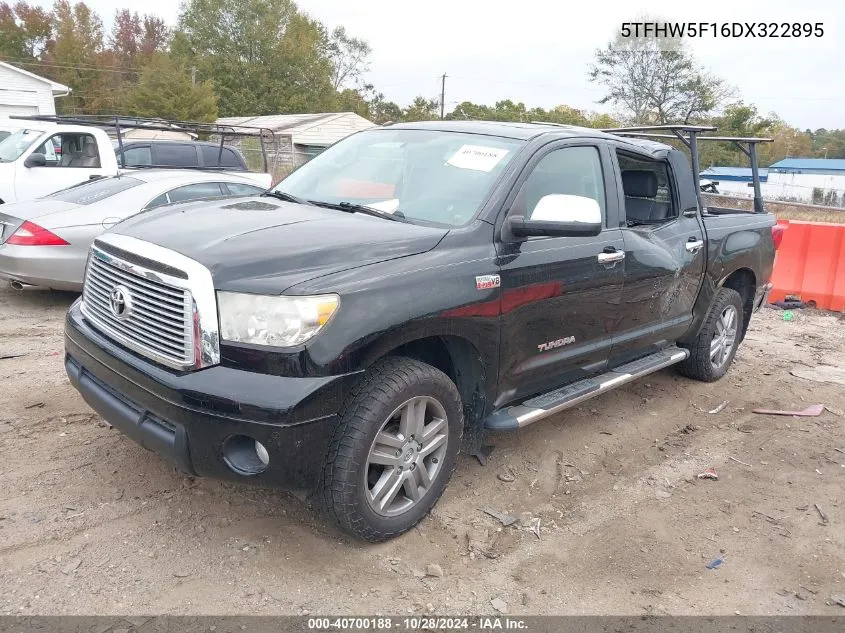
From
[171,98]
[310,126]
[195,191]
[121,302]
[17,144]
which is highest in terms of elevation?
[171,98]

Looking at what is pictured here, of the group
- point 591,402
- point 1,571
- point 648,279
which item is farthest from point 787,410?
point 1,571

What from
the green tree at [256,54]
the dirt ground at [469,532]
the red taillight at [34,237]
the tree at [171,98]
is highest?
the green tree at [256,54]

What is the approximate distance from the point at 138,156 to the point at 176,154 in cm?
71

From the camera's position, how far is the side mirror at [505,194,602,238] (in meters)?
3.40

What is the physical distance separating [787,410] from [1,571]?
5.23m

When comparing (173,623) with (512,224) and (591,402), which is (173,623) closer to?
(512,224)

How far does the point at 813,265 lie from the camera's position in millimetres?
8672

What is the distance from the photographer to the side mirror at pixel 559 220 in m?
3.40

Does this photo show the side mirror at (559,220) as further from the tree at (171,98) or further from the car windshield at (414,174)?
the tree at (171,98)

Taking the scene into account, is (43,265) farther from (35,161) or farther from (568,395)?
(568,395)

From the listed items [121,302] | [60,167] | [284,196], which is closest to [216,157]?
[60,167]

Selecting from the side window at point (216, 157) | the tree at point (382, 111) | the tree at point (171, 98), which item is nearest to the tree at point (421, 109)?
the tree at point (382, 111)

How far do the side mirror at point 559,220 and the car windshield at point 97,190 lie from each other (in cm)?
500

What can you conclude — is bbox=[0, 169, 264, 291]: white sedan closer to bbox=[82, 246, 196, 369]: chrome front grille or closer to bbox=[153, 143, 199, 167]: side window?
bbox=[82, 246, 196, 369]: chrome front grille
